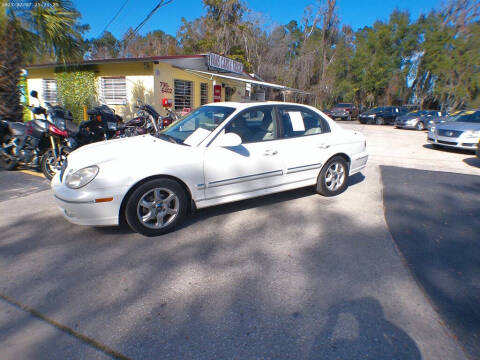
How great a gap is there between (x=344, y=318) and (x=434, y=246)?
188 centimetres

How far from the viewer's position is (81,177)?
3.33 meters

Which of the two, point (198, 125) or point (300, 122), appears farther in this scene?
point (300, 122)

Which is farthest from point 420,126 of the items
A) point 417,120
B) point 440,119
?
point 440,119

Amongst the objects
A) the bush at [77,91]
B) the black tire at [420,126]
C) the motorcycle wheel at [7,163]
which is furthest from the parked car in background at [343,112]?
the motorcycle wheel at [7,163]

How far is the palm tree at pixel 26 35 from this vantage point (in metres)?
7.48

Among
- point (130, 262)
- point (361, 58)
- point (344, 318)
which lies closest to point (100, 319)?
point (130, 262)

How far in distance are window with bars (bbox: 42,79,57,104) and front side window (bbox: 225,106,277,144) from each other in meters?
15.2

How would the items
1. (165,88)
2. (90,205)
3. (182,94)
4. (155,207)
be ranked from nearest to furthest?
(90,205) < (155,207) < (165,88) < (182,94)

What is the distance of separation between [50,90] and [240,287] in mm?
17415

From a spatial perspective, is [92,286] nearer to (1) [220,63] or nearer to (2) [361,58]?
(1) [220,63]

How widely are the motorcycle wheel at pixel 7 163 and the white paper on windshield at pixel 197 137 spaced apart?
185 inches

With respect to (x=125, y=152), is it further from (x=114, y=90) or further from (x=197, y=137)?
(x=114, y=90)

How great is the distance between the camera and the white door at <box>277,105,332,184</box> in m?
4.41

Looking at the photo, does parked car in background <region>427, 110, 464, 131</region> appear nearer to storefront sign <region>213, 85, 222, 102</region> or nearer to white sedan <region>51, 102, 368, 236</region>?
white sedan <region>51, 102, 368, 236</region>
